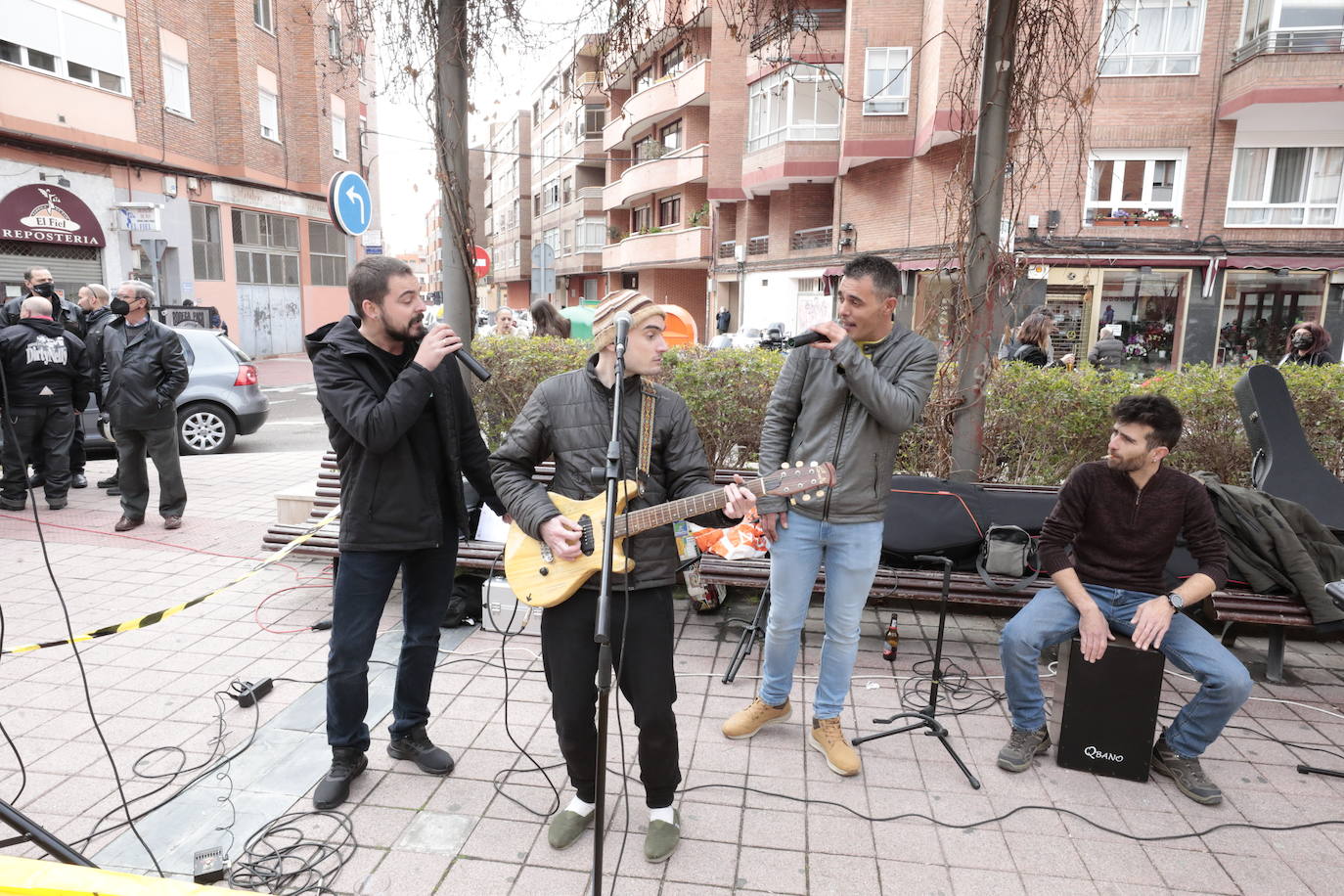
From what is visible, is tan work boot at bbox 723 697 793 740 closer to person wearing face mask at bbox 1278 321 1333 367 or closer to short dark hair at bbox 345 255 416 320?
short dark hair at bbox 345 255 416 320

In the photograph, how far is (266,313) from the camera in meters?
27.4

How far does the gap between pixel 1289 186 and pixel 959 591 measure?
73.5 ft

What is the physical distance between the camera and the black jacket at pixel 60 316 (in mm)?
8211

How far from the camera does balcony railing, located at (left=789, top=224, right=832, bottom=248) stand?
28000 millimetres

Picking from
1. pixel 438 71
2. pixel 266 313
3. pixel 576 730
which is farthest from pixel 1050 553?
pixel 266 313

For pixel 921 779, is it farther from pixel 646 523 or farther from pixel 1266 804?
pixel 646 523

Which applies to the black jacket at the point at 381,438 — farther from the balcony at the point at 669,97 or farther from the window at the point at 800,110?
the balcony at the point at 669,97

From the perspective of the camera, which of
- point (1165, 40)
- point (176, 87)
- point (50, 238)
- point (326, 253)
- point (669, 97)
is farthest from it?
point (669, 97)

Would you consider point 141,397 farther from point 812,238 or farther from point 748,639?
point 812,238

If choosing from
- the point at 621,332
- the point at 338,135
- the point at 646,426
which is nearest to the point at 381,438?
the point at 646,426

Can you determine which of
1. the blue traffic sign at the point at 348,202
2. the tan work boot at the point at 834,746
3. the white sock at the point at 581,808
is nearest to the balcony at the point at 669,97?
the blue traffic sign at the point at 348,202

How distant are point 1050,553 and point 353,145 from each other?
35219mm

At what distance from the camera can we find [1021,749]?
3.56 metres

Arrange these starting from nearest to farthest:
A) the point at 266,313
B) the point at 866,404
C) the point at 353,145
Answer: the point at 866,404, the point at 266,313, the point at 353,145
